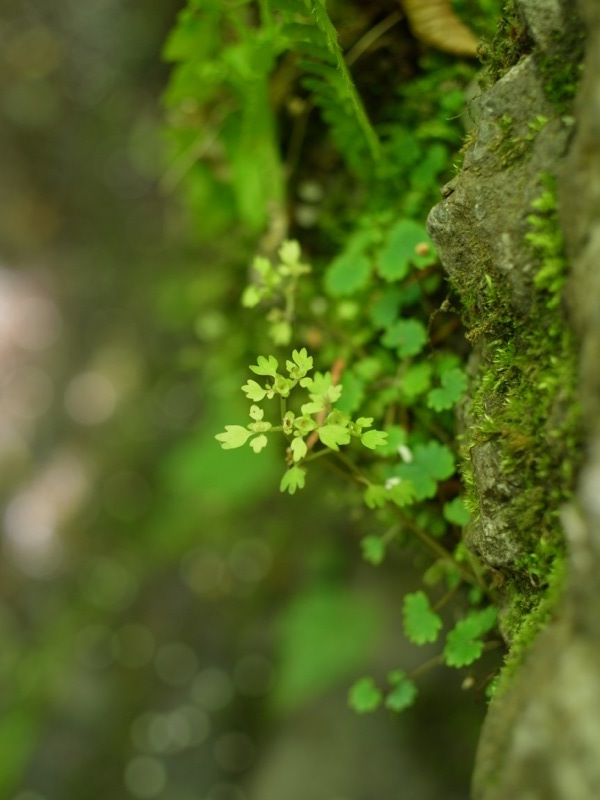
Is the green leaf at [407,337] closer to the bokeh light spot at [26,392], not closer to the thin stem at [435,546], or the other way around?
the thin stem at [435,546]

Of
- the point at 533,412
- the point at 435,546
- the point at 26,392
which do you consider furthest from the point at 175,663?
the point at 533,412

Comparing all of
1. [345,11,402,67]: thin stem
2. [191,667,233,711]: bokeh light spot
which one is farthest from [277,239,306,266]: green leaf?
[191,667,233,711]: bokeh light spot

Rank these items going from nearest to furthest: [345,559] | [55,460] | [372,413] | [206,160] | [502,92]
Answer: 1. [502,92]
2. [372,413]
3. [206,160]
4. [345,559]
5. [55,460]

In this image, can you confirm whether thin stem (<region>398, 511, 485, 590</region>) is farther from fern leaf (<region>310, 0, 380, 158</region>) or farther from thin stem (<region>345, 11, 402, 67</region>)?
thin stem (<region>345, 11, 402, 67</region>)

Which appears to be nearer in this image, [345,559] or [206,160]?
[206,160]

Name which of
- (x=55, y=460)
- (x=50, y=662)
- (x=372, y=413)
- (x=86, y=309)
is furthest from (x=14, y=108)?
(x=372, y=413)

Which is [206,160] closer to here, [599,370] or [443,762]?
[599,370]

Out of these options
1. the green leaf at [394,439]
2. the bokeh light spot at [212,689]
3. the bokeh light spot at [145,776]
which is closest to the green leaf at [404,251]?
the green leaf at [394,439]
